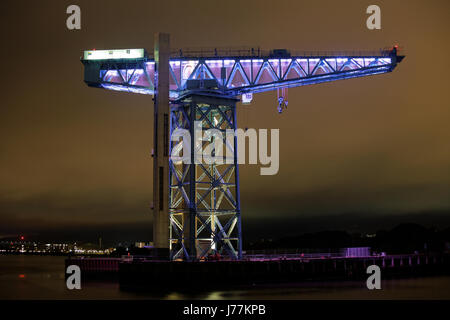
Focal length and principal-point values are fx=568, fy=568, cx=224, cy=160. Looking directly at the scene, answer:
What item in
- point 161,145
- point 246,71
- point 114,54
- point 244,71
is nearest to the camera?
point 161,145

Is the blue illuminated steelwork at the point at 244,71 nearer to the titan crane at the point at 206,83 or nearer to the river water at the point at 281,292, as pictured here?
the titan crane at the point at 206,83

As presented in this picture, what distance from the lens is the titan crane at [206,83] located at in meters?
43.7

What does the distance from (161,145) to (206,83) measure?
6751mm

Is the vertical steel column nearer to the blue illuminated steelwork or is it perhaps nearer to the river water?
the blue illuminated steelwork

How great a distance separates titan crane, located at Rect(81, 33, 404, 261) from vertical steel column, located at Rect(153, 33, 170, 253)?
0.16 m

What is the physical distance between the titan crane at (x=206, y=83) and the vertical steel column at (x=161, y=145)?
0.53 feet

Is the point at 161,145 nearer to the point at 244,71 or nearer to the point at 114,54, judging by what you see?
the point at 114,54

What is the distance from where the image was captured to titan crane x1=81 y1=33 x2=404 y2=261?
143ft

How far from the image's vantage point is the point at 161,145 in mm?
41469

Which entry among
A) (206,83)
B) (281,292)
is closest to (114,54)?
(206,83)

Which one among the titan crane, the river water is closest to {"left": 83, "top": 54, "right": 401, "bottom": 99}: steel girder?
the titan crane

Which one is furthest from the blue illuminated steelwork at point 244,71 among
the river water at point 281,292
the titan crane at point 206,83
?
the river water at point 281,292
